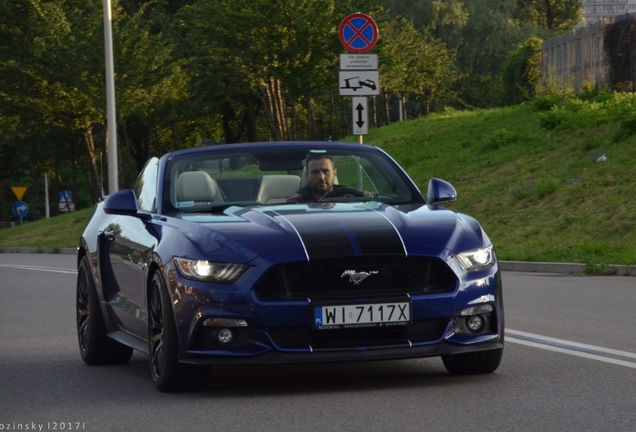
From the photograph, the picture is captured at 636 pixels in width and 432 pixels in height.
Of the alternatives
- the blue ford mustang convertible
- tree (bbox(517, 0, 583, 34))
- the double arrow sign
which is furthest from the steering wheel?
tree (bbox(517, 0, 583, 34))

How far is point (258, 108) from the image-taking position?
69188mm

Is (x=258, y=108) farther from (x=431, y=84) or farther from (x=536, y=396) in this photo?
(x=536, y=396)

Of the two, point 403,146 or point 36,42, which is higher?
point 36,42

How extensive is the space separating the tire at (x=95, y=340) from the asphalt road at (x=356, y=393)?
0.11m

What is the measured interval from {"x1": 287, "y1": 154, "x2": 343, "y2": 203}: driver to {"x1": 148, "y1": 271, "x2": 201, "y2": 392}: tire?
129 centimetres

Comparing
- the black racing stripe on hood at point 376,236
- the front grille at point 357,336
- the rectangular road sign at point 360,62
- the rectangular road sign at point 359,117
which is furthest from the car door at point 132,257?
the rectangular road sign at point 360,62

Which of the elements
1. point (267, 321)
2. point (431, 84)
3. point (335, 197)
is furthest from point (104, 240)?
point (431, 84)

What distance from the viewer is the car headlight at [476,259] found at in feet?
26.5

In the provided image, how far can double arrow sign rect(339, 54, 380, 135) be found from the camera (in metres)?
22.3

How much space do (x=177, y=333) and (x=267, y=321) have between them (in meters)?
0.56

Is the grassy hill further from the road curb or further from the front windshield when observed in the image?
the front windshield

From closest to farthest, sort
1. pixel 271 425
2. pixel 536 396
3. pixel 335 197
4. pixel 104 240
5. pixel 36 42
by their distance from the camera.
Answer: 1. pixel 271 425
2. pixel 536 396
3. pixel 335 197
4. pixel 104 240
5. pixel 36 42

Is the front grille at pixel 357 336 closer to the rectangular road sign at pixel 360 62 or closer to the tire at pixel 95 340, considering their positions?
the tire at pixel 95 340

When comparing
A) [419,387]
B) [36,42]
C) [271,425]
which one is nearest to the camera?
[271,425]
